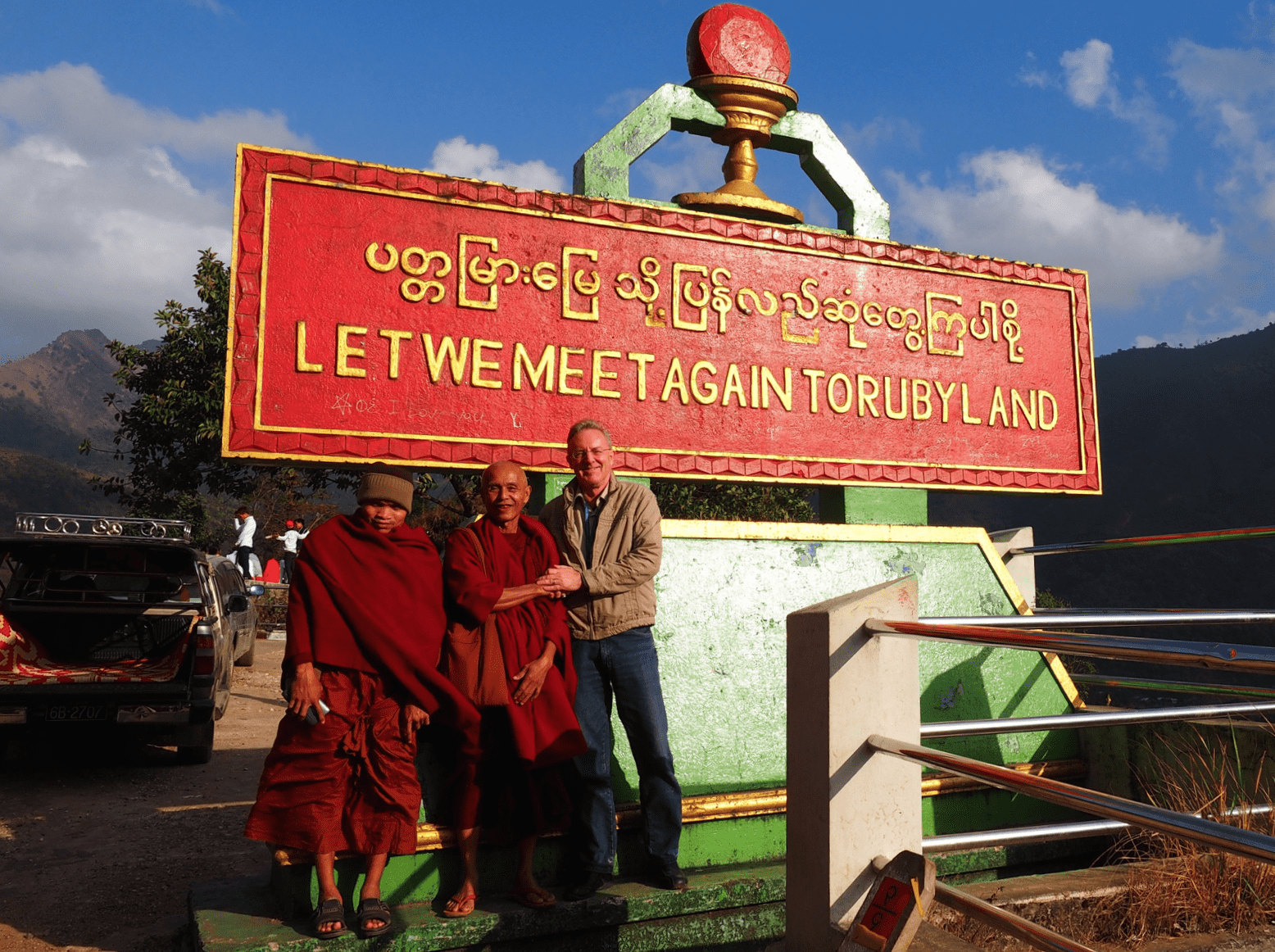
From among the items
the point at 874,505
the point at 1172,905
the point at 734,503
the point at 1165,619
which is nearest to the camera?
the point at 1165,619

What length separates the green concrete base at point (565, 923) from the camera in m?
3.10

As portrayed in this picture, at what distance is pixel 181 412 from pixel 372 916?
16.0 meters

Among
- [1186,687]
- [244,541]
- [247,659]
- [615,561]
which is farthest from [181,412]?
[1186,687]

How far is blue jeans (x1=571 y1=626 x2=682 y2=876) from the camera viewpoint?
11.3ft

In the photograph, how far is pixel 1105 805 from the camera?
71.9 inches

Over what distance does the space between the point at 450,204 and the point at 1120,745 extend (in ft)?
14.1

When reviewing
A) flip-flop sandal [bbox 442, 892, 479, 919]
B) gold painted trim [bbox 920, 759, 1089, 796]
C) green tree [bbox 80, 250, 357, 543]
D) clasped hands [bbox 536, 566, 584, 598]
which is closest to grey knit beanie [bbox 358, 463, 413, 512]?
clasped hands [bbox 536, 566, 584, 598]

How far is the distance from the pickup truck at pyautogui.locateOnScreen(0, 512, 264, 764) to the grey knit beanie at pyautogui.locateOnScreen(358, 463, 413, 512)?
14.7 feet

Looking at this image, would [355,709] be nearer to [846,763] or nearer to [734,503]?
[846,763]

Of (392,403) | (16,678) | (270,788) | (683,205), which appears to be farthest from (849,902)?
(16,678)

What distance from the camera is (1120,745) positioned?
15.6 feet

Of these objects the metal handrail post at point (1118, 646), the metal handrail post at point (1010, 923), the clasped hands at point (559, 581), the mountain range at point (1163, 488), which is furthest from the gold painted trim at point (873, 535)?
the mountain range at point (1163, 488)

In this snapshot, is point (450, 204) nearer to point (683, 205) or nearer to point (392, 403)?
point (392, 403)

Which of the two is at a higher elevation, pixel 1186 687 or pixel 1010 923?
pixel 1186 687
